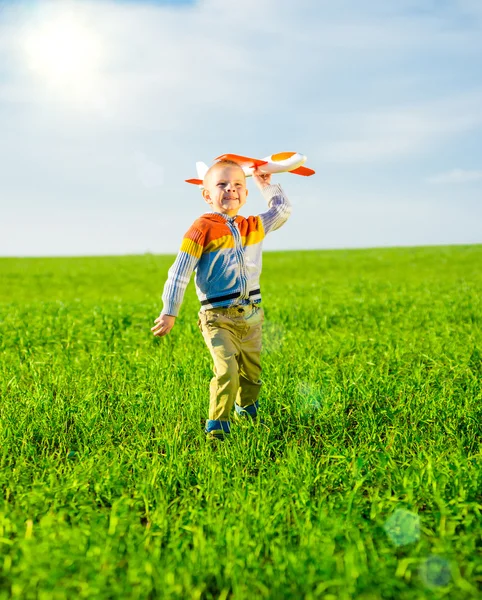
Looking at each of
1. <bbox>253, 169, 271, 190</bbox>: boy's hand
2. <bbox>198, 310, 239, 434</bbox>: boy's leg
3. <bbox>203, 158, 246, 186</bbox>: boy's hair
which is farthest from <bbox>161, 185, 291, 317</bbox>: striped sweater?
<bbox>253, 169, 271, 190</bbox>: boy's hand

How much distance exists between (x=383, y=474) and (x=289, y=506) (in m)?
0.75

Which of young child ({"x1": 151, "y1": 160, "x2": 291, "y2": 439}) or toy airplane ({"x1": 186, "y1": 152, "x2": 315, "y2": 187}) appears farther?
toy airplane ({"x1": 186, "y1": 152, "x2": 315, "y2": 187})

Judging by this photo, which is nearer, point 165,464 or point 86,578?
point 86,578

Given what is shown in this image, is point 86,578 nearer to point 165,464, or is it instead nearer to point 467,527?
point 165,464

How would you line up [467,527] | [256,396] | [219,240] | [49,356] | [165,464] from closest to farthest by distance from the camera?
1. [467,527]
2. [165,464]
3. [219,240]
4. [256,396]
5. [49,356]

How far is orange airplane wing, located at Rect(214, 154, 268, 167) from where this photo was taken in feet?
14.1

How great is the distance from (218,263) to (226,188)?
1.82ft

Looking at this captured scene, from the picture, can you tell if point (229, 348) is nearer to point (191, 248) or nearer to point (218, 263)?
point (218, 263)

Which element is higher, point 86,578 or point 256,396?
point 256,396

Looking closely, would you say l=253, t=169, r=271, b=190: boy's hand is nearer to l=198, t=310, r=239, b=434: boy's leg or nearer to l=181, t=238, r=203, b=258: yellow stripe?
l=181, t=238, r=203, b=258: yellow stripe

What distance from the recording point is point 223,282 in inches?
169

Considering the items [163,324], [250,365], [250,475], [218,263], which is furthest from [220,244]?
[250,475]

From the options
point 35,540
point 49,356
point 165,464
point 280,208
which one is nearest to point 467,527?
point 165,464

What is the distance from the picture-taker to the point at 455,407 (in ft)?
15.9
